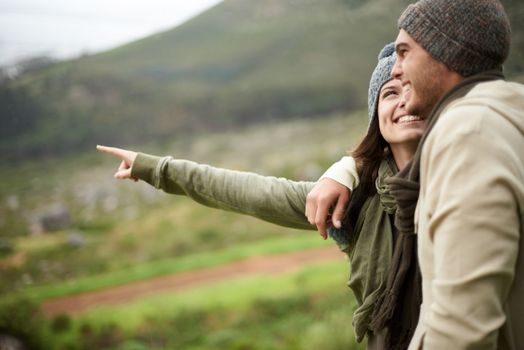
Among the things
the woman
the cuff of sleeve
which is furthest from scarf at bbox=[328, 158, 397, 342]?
the cuff of sleeve

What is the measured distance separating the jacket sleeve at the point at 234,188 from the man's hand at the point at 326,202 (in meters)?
0.19

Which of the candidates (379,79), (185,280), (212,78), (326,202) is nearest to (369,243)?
(326,202)

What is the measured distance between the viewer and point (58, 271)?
22.6 feet

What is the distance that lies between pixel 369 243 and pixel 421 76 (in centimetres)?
52

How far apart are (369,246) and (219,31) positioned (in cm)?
810

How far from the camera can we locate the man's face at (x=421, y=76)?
40.3 inches

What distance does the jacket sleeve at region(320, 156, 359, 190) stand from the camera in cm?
144

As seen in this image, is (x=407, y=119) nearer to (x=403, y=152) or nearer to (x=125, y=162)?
(x=403, y=152)

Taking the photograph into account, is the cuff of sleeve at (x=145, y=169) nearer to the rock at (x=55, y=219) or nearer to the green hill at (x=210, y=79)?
the rock at (x=55, y=219)

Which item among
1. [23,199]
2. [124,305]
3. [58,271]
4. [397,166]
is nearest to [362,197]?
[397,166]

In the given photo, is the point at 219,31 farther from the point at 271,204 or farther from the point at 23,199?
the point at 271,204

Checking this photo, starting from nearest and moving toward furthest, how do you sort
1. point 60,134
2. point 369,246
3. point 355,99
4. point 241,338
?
point 369,246 < point 241,338 < point 60,134 < point 355,99

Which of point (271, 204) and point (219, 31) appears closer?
point (271, 204)

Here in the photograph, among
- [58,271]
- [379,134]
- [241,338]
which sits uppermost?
[379,134]
